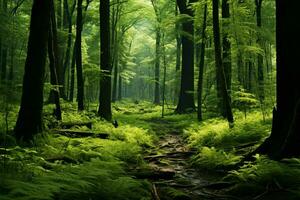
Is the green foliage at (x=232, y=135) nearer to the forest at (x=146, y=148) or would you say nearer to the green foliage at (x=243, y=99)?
the forest at (x=146, y=148)

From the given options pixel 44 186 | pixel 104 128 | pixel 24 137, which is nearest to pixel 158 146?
pixel 104 128

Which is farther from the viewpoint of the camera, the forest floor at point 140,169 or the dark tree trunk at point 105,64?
the dark tree trunk at point 105,64

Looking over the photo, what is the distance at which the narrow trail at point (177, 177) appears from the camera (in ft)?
21.9

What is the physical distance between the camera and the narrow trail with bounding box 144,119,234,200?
668 centimetres

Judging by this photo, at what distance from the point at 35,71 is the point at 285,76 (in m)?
6.25

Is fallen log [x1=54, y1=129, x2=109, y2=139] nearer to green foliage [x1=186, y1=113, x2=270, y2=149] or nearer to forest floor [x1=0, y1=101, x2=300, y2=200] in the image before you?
forest floor [x1=0, y1=101, x2=300, y2=200]

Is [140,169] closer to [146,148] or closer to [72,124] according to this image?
[146,148]

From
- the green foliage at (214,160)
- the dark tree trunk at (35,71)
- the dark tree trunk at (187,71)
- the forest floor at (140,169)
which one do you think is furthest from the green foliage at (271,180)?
the dark tree trunk at (187,71)

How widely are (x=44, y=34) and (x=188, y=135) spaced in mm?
7820

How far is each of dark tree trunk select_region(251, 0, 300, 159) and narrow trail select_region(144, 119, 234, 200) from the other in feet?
5.09

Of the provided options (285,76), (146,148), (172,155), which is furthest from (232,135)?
(285,76)

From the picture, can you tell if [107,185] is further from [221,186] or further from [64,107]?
[64,107]

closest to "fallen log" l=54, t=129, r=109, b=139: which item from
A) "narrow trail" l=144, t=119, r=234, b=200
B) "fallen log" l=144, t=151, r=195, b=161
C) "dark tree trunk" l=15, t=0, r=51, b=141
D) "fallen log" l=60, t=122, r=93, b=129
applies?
"fallen log" l=60, t=122, r=93, b=129

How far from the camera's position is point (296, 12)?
25.5ft
